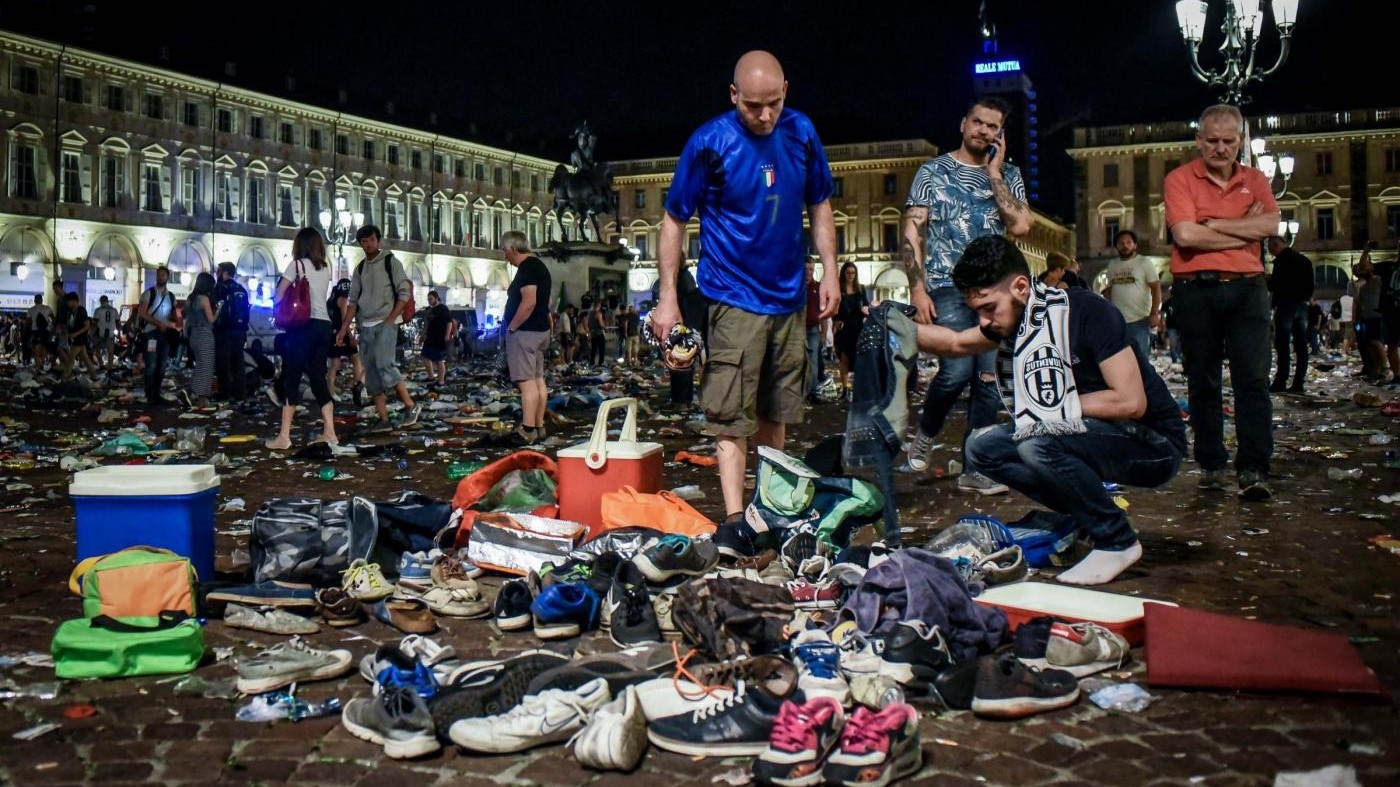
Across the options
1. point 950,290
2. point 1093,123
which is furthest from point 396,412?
point 1093,123

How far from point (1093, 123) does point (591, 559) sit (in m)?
73.8

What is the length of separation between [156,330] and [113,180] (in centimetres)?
4843

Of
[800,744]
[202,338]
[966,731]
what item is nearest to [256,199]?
[202,338]

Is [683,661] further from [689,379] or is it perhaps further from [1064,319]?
[689,379]

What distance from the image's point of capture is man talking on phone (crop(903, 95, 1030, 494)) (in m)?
6.12

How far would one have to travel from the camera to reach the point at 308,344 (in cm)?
899

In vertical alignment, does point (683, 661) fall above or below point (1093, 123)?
below

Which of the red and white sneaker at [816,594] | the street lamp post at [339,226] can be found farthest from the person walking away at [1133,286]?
the street lamp post at [339,226]

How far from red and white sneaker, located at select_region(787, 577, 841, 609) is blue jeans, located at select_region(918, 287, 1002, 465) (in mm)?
2427

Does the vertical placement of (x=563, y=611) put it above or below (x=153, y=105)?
below

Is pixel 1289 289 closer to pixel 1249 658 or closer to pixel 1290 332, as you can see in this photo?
pixel 1290 332

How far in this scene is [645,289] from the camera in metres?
82.4

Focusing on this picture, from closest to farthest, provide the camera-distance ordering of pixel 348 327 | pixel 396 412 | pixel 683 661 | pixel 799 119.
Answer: pixel 683 661
pixel 799 119
pixel 348 327
pixel 396 412

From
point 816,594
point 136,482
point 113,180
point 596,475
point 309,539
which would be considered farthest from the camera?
point 113,180
